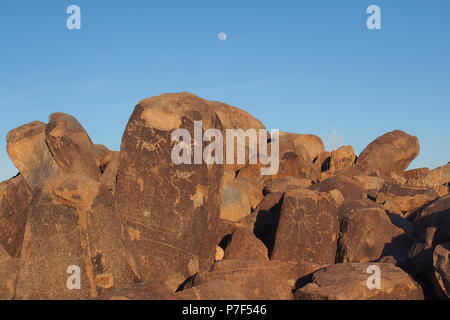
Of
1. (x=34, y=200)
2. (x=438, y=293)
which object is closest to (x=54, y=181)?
(x=34, y=200)

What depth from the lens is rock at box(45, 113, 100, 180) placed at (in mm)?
9102

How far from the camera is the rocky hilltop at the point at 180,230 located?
5.98m

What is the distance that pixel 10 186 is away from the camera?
369 inches

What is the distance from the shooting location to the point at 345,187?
11.0 m

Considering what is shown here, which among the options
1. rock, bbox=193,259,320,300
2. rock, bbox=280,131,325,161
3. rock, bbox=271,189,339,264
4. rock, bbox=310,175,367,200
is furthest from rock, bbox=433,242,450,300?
rock, bbox=280,131,325,161

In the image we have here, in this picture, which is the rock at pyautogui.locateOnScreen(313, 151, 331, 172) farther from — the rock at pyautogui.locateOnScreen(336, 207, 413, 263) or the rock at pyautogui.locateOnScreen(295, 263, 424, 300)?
the rock at pyautogui.locateOnScreen(295, 263, 424, 300)

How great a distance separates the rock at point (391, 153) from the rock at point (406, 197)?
16.1ft

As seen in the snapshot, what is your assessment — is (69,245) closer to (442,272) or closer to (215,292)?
(215,292)

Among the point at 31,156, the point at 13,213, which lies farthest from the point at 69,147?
the point at 13,213

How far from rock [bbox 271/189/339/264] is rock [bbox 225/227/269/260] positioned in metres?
0.20

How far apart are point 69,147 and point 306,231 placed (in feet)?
12.7
